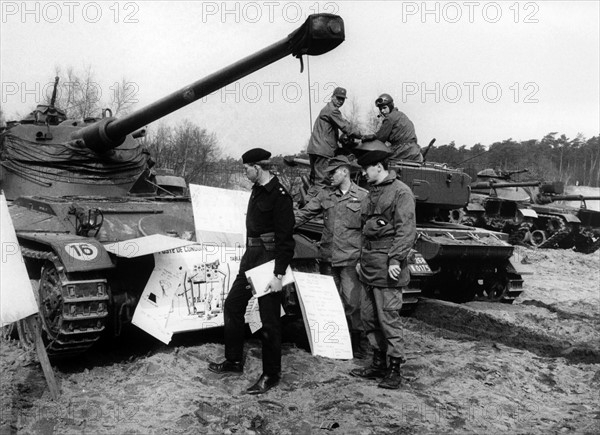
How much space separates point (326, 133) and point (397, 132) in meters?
1.08

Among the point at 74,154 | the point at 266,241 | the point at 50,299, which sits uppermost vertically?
the point at 74,154

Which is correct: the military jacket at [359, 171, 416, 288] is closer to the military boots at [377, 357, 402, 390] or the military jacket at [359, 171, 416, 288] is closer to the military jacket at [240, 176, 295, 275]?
the military boots at [377, 357, 402, 390]

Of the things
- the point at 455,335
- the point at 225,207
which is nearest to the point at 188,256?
the point at 225,207

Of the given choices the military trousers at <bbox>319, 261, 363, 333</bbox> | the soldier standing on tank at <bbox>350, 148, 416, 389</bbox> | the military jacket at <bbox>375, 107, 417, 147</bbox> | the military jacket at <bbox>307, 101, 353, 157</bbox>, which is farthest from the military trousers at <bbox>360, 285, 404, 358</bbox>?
the military jacket at <bbox>375, 107, 417, 147</bbox>

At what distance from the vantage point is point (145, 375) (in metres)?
5.05

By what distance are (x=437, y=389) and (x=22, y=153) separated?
200 inches

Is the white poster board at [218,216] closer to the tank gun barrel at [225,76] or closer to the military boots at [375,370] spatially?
the tank gun barrel at [225,76]

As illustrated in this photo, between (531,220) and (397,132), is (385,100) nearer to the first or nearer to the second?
(397,132)

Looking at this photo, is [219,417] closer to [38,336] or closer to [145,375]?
[145,375]

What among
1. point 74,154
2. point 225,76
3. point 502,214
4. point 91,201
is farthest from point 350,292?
point 502,214

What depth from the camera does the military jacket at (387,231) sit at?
16.3 feet

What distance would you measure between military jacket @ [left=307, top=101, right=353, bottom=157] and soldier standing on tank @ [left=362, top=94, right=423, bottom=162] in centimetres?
51

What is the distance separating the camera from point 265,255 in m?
4.90

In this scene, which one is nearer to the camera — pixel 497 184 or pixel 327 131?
pixel 327 131
